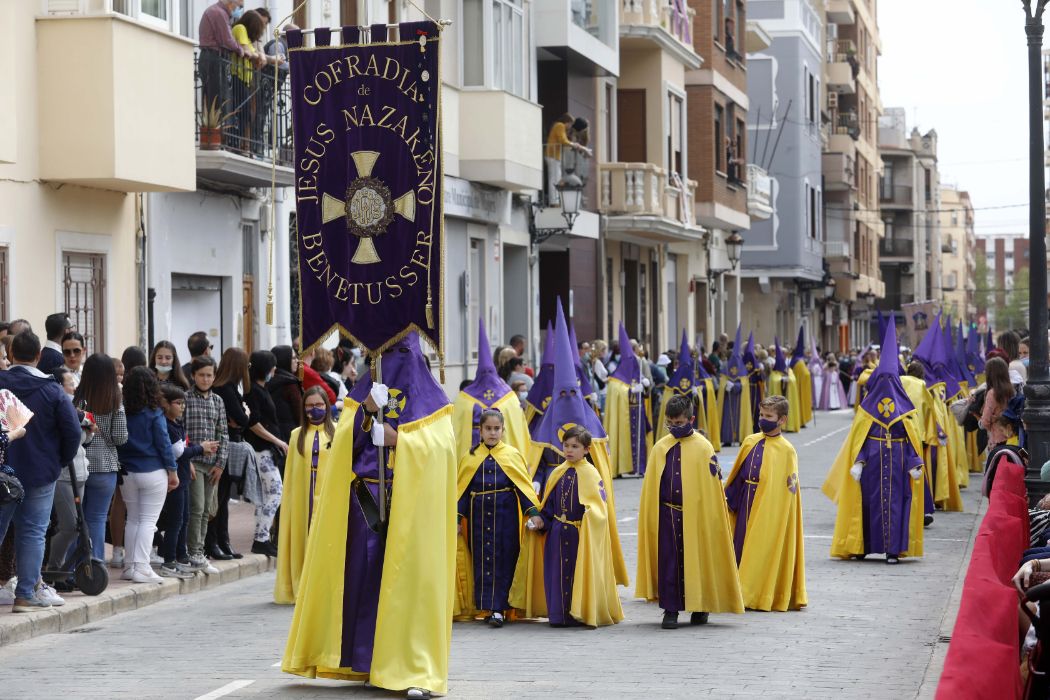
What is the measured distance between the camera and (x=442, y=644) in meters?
9.22

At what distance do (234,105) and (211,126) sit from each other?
0.49 m

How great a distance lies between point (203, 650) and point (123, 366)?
396cm

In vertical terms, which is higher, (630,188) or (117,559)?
(630,188)

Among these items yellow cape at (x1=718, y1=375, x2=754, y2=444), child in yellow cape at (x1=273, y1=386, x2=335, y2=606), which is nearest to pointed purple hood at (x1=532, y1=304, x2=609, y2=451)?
child in yellow cape at (x1=273, y1=386, x2=335, y2=606)

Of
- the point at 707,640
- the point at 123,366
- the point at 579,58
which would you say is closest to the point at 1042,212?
the point at 707,640

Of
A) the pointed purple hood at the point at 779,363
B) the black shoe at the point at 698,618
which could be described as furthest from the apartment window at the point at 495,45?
the black shoe at the point at 698,618

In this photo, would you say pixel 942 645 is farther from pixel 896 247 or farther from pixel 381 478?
pixel 896 247

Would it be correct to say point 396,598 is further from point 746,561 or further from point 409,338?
point 746,561

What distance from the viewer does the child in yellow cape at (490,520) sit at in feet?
39.7

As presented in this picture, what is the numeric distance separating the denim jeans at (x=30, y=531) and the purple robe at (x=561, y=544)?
3.27 meters

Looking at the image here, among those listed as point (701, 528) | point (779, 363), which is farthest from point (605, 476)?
point (779, 363)

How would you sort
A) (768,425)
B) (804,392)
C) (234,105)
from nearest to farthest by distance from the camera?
(768,425) → (234,105) → (804,392)

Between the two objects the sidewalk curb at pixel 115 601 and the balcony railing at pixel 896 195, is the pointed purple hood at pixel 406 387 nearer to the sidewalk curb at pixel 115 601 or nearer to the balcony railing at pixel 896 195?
the sidewalk curb at pixel 115 601

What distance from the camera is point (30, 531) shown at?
11.8 metres
